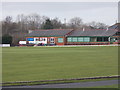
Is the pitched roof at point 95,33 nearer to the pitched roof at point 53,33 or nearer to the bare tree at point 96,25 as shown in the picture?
the pitched roof at point 53,33

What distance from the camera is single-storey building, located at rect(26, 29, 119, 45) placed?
7312 centimetres

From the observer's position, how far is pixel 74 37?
76.1 m

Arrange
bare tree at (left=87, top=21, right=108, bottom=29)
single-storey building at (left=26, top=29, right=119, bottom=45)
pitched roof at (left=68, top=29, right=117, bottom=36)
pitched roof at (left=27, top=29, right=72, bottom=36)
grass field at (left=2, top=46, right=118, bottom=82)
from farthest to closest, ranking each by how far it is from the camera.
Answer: bare tree at (left=87, top=21, right=108, bottom=29), pitched roof at (left=27, top=29, right=72, bottom=36), pitched roof at (left=68, top=29, right=117, bottom=36), single-storey building at (left=26, top=29, right=119, bottom=45), grass field at (left=2, top=46, right=118, bottom=82)

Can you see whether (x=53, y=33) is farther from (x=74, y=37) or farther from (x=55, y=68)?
(x=55, y=68)

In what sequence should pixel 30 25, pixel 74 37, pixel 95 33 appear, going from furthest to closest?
1. pixel 30 25
2. pixel 74 37
3. pixel 95 33

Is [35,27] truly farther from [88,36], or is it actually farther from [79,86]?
[79,86]

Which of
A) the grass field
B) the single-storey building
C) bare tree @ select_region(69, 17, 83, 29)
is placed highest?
bare tree @ select_region(69, 17, 83, 29)

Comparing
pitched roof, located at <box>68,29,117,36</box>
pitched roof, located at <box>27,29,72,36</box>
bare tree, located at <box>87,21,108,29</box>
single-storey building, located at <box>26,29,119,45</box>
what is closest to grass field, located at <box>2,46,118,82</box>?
single-storey building, located at <box>26,29,119,45</box>

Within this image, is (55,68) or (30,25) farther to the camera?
(30,25)

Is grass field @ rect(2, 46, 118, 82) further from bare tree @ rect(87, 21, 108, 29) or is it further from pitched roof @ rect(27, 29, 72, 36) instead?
bare tree @ rect(87, 21, 108, 29)

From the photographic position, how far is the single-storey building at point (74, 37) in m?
73.1

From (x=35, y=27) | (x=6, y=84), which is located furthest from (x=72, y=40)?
(x=6, y=84)

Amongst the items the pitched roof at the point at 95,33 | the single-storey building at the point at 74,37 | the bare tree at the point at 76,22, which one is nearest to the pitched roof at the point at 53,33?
the single-storey building at the point at 74,37

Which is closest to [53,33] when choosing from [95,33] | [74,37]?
[74,37]
